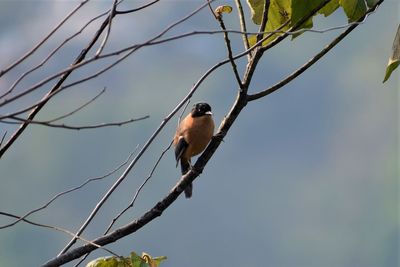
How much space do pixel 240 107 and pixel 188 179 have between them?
25 cm

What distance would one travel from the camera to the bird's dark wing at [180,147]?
3912 mm

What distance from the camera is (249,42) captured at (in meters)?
1.82

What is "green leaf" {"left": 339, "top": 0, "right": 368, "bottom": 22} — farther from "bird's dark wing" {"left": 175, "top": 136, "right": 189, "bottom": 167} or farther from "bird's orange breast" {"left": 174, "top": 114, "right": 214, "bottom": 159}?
"bird's dark wing" {"left": 175, "top": 136, "right": 189, "bottom": 167}

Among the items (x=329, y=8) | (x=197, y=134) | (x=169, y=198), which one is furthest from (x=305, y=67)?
(x=197, y=134)

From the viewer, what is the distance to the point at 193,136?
390 cm

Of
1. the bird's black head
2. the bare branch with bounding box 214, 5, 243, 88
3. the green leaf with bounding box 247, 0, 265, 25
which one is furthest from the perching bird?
the bare branch with bounding box 214, 5, 243, 88

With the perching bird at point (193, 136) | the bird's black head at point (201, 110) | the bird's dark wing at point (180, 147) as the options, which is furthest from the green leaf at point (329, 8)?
the bird's black head at point (201, 110)

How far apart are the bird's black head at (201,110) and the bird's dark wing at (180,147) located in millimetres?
191

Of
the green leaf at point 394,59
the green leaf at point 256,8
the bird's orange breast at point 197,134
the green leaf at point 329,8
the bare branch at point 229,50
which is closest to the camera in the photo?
the green leaf at point 394,59

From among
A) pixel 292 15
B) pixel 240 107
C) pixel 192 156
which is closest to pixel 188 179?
pixel 240 107

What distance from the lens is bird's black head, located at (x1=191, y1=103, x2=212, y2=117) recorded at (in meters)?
4.10

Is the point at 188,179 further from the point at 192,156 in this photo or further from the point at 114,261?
the point at 192,156

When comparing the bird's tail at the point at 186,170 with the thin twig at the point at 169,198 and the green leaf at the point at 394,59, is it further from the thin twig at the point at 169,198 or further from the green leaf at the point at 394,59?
the green leaf at the point at 394,59

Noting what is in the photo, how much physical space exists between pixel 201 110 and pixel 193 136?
293 mm
